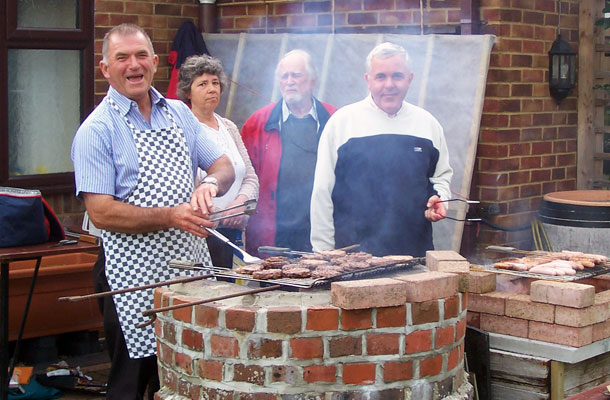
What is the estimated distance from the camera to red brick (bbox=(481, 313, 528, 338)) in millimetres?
4281

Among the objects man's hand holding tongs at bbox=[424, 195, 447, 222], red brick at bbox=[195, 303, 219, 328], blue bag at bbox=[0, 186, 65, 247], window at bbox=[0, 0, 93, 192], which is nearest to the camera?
red brick at bbox=[195, 303, 219, 328]

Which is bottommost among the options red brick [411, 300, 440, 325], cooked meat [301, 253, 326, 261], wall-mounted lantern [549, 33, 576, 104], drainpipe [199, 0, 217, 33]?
red brick [411, 300, 440, 325]

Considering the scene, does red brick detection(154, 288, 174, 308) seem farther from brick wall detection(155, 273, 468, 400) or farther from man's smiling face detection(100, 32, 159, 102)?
man's smiling face detection(100, 32, 159, 102)

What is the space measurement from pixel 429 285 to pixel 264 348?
71 cm

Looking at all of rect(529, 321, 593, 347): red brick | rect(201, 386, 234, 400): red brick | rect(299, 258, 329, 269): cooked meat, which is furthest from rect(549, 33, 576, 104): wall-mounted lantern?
rect(201, 386, 234, 400): red brick

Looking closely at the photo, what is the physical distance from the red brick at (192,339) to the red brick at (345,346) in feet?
1.71

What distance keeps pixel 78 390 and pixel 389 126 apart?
261 cm

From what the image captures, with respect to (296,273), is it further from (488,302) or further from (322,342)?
(488,302)

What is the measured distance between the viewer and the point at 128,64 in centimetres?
429

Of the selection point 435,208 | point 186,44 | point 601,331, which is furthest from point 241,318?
point 186,44

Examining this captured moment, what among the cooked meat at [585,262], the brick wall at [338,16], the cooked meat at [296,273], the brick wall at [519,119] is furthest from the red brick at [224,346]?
the brick wall at [338,16]

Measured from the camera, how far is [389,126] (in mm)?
5348

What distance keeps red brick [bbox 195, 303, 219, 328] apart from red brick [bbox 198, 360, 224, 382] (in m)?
0.15

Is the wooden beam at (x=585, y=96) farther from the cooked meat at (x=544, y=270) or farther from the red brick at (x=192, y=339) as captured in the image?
the red brick at (x=192, y=339)
